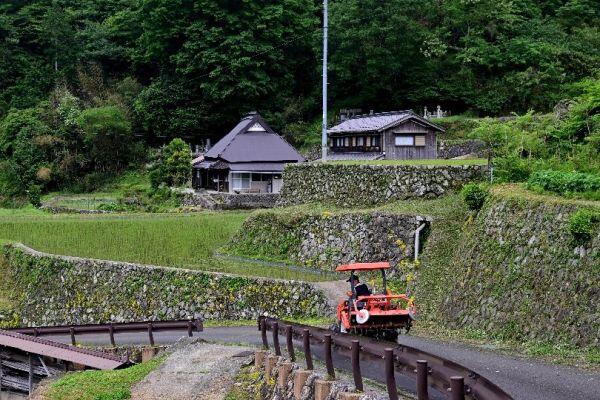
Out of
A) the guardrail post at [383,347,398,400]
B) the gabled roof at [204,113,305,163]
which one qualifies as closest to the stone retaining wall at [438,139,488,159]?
the gabled roof at [204,113,305,163]

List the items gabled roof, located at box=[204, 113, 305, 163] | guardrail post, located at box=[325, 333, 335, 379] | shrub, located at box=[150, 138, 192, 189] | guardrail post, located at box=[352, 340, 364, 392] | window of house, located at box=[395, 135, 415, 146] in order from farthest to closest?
shrub, located at box=[150, 138, 192, 189] < gabled roof, located at box=[204, 113, 305, 163] < window of house, located at box=[395, 135, 415, 146] < guardrail post, located at box=[325, 333, 335, 379] < guardrail post, located at box=[352, 340, 364, 392]

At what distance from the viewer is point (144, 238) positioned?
26406mm

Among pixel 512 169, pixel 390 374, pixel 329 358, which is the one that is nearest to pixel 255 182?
pixel 512 169

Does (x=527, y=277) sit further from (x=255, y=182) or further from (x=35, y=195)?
(x=35, y=195)

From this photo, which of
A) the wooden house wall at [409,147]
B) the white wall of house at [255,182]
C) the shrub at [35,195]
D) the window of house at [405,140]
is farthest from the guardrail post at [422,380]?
the shrub at [35,195]

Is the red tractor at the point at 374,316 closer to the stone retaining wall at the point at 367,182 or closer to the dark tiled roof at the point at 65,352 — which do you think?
the dark tiled roof at the point at 65,352

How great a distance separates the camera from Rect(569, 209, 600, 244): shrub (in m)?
12.1

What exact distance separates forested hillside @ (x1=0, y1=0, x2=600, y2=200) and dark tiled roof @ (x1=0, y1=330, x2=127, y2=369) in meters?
30.2

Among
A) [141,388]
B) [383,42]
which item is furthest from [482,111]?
[141,388]

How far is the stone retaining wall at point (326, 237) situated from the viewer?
2016 cm

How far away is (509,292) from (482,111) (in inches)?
1158

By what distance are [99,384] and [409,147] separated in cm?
2052

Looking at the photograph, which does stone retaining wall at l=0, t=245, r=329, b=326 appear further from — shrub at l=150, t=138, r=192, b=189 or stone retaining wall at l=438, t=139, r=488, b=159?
stone retaining wall at l=438, t=139, r=488, b=159

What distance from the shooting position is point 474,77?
4244 centimetres
